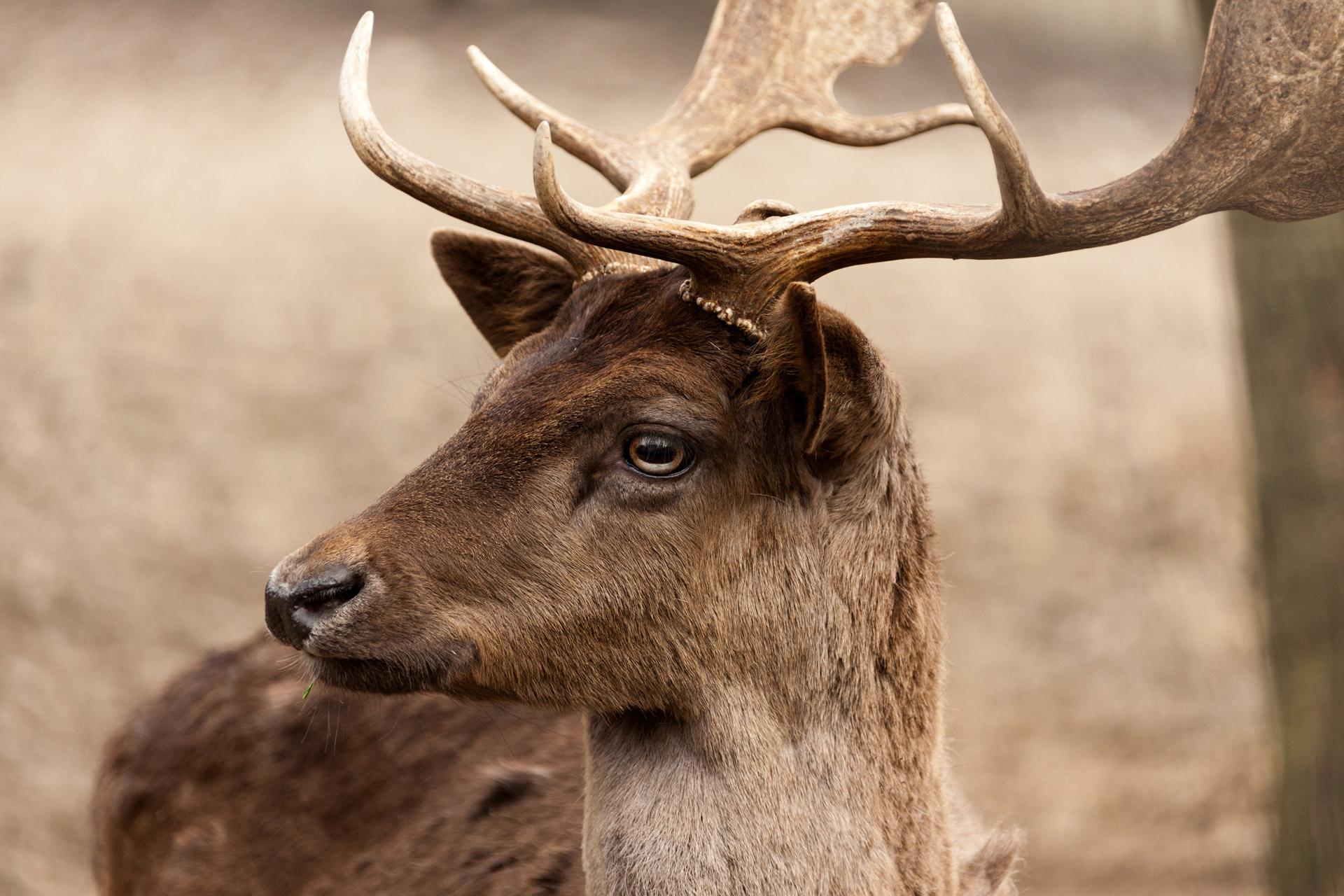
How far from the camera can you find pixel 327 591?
240 centimetres

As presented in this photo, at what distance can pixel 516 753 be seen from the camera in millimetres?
3795

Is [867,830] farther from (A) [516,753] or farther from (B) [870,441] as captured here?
(A) [516,753]

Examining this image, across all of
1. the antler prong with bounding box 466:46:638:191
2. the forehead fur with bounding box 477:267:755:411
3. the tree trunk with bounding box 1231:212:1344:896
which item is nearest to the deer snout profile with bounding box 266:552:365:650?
the forehead fur with bounding box 477:267:755:411

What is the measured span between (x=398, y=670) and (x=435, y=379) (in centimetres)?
582

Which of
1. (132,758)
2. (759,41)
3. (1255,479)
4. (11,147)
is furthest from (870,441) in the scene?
(11,147)

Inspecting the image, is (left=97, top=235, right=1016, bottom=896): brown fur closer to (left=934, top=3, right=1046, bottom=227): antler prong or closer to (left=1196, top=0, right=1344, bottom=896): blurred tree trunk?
(left=934, top=3, right=1046, bottom=227): antler prong

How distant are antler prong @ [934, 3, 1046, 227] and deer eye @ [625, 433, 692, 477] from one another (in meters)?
0.79

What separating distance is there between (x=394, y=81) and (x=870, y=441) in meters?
7.58

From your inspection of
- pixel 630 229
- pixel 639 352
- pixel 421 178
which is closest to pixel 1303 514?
pixel 639 352

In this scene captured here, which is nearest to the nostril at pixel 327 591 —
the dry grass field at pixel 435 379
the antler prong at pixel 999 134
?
the antler prong at pixel 999 134

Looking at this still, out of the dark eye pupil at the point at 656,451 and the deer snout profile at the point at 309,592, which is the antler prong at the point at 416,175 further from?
the deer snout profile at the point at 309,592

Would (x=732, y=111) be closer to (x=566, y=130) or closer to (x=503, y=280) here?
(x=566, y=130)

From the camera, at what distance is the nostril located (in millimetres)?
2395

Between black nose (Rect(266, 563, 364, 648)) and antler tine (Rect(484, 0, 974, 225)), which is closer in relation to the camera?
black nose (Rect(266, 563, 364, 648))
